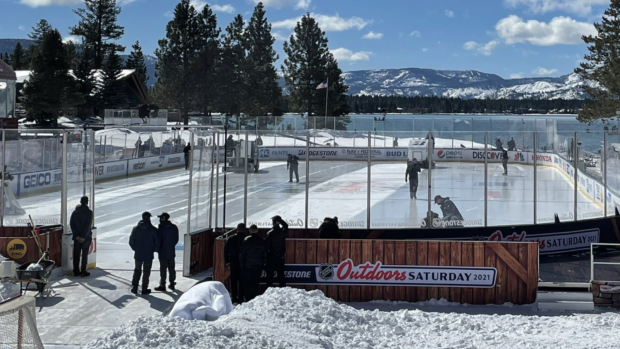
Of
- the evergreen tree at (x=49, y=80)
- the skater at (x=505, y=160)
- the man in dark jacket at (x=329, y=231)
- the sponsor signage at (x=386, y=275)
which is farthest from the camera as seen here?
the evergreen tree at (x=49, y=80)

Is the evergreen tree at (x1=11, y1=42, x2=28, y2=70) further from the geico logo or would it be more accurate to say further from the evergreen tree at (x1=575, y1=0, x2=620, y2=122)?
the geico logo

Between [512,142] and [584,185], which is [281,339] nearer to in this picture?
[584,185]

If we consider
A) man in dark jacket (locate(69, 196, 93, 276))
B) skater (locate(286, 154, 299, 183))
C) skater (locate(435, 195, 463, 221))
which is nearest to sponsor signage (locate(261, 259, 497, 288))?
skater (locate(435, 195, 463, 221))

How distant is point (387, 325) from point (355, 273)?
2757mm

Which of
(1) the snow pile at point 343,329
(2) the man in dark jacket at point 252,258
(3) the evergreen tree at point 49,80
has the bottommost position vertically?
(1) the snow pile at point 343,329

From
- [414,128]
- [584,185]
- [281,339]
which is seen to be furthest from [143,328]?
[414,128]

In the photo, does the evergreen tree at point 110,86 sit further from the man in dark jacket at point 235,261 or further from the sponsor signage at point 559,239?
the man in dark jacket at point 235,261

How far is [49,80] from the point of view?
63.2 meters

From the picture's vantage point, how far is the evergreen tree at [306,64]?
286 ft

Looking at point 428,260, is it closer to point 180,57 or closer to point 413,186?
point 413,186

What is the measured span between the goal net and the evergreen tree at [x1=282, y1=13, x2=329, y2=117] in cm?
7983

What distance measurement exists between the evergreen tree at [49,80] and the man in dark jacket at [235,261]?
53941 millimetres

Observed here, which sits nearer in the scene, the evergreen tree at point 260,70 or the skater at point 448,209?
the skater at point 448,209

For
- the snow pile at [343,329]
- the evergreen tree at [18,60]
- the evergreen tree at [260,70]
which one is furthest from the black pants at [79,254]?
the evergreen tree at [18,60]
